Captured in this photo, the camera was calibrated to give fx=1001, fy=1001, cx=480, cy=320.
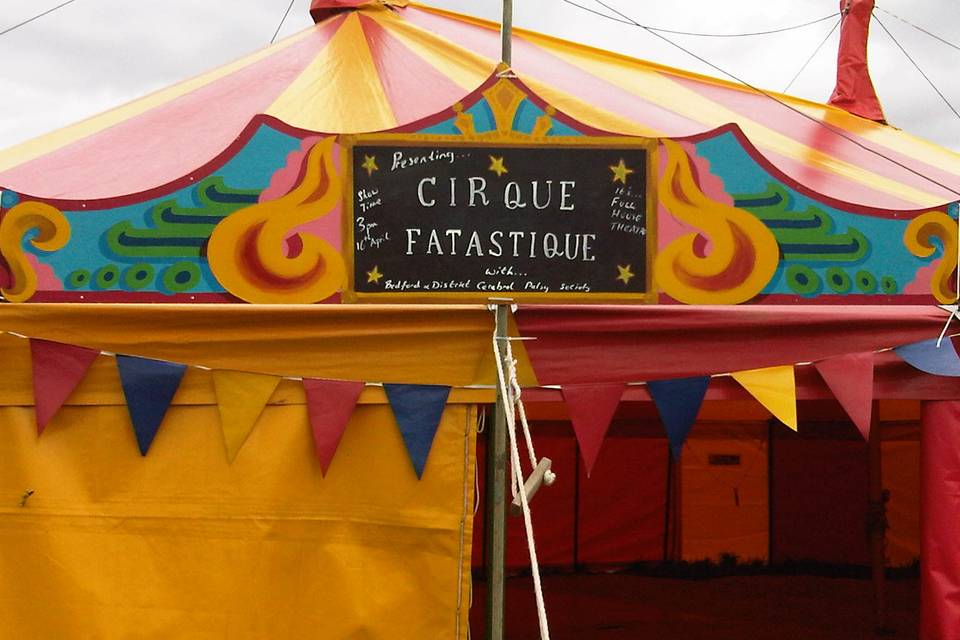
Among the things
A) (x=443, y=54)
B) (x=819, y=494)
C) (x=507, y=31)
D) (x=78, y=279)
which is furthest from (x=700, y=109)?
(x=819, y=494)

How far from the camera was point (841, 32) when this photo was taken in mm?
5711

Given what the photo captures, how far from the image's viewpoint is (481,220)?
10.1 ft

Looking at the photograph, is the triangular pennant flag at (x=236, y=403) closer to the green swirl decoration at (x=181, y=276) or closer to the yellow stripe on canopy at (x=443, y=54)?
the green swirl decoration at (x=181, y=276)

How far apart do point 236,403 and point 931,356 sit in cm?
225

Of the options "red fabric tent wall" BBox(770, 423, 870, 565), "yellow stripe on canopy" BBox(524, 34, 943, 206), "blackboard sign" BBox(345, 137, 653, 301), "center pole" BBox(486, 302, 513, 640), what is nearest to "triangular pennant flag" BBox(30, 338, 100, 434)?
"blackboard sign" BBox(345, 137, 653, 301)

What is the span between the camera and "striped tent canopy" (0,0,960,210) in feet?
11.6

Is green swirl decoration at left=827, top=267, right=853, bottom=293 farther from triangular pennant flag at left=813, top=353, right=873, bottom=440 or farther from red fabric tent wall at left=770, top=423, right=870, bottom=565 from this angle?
red fabric tent wall at left=770, top=423, right=870, bottom=565

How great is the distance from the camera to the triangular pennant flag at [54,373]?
3053 millimetres

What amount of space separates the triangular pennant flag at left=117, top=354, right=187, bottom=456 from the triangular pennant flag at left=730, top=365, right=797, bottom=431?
178 cm

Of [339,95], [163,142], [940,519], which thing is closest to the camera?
[940,519]

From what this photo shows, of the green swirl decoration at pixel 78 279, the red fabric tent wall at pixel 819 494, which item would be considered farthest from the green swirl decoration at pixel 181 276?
the red fabric tent wall at pixel 819 494

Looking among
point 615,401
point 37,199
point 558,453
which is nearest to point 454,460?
point 615,401

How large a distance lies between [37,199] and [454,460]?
58.5 inches

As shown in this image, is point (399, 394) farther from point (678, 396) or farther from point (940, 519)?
point (940, 519)
